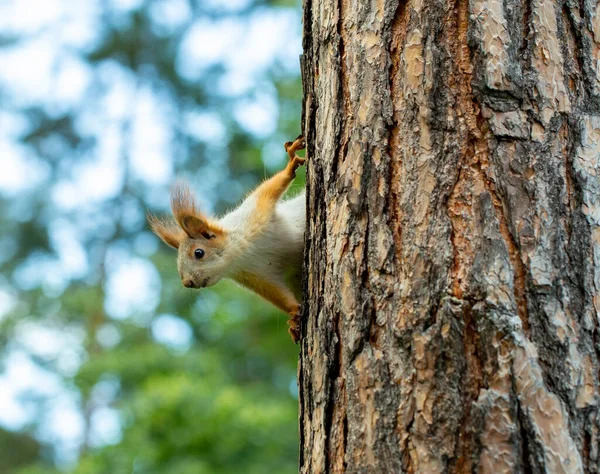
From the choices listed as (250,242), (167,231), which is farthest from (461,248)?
(167,231)

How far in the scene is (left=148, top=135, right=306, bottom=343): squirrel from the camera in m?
3.19

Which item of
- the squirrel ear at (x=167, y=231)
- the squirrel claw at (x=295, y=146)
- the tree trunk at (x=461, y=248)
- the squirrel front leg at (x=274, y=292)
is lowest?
the tree trunk at (x=461, y=248)

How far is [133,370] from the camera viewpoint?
7.32 metres

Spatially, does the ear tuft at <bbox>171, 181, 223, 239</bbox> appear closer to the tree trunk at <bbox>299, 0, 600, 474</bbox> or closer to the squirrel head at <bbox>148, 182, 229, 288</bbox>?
the squirrel head at <bbox>148, 182, 229, 288</bbox>

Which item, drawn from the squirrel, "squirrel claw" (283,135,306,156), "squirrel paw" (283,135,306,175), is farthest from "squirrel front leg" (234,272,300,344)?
"squirrel claw" (283,135,306,156)

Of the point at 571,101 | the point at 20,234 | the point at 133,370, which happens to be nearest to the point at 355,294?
the point at 571,101

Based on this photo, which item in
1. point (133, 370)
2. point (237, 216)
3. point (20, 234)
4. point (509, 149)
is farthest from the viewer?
point (20, 234)

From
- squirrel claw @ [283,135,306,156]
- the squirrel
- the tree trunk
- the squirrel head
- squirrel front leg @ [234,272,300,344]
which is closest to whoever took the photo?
the tree trunk

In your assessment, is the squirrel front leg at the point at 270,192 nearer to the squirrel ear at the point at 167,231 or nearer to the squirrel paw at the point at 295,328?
the squirrel ear at the point at 167,231

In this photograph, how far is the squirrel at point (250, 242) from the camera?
319 centimetres

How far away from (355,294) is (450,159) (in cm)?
39

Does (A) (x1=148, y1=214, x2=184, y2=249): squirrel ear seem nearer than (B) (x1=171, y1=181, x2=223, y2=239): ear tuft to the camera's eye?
No

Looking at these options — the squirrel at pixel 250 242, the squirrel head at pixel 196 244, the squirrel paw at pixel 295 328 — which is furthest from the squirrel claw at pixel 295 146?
the squirrel head at pixel 196 244

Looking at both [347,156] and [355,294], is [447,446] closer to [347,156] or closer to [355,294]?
[355,294]
